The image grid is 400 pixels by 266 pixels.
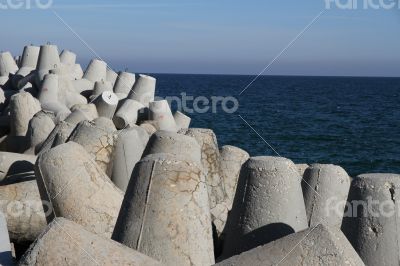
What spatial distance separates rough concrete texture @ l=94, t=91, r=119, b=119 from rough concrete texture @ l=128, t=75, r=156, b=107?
1.03 m

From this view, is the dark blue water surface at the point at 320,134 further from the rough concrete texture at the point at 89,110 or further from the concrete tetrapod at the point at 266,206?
the concrete tetrapod at the point at 266,206

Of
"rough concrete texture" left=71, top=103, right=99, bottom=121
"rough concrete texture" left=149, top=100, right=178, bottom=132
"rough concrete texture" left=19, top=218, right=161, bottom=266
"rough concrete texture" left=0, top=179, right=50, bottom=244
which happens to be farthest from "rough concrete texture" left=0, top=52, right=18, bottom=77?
"rough concrete texture" left=19, top=218, right=161, bottom=266

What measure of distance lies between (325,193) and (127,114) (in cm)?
476

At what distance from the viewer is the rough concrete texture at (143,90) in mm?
10406

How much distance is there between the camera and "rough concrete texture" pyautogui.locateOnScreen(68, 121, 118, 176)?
5199 mm

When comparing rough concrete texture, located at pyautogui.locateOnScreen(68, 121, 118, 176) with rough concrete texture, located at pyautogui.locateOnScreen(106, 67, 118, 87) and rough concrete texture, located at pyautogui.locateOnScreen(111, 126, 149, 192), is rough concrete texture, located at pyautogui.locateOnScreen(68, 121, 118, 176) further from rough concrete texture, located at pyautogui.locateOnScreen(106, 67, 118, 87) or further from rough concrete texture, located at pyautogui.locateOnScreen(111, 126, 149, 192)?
rough concrete texture, located at pyautogui.locateOnScreen(106, 67, 118, 87)

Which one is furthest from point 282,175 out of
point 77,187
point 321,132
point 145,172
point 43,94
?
point 321,132

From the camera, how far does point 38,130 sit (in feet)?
23.7

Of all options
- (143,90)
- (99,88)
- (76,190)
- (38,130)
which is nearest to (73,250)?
(76,190)

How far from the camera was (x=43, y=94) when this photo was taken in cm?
951

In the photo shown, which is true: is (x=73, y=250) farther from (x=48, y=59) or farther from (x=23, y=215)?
(x=48, y=59)

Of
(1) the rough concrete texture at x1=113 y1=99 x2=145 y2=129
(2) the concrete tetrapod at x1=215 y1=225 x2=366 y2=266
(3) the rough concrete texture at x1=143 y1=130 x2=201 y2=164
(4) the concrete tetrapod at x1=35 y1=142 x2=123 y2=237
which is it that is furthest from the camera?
(1) the rough concrete texture at x1=113 y1=99 x2=145 y2=129

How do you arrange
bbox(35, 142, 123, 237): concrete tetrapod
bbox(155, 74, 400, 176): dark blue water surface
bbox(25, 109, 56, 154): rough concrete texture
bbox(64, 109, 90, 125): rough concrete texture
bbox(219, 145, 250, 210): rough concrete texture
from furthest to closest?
bbox(155, 74, 400, 176): dark blue water surface < bbox(64, 109, 90, 125): rough concrete texture < bbox(25, 109, 56, 154): rough concrete texture < bbox(219, 145, 250, 210): rough concrete texture < bbox(35, 142, 123, 237): concrete tetrapod

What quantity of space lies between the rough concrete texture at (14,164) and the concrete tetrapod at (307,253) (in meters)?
3.35
